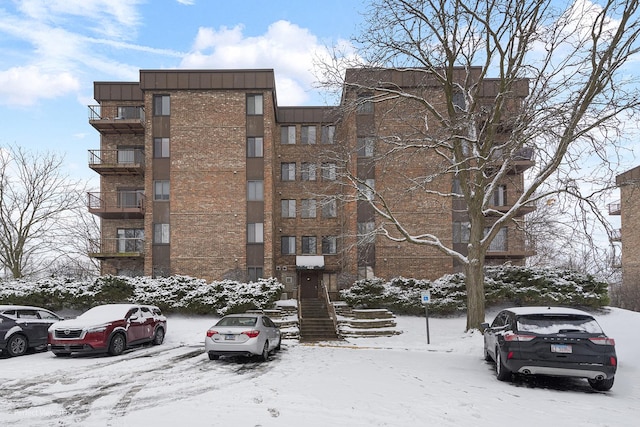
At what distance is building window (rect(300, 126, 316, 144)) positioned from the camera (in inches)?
1339

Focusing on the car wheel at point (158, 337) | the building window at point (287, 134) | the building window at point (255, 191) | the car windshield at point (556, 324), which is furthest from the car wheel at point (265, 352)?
the building window at point (287, 134)

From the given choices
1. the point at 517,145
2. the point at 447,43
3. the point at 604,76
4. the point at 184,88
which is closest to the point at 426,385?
the point at 517,145

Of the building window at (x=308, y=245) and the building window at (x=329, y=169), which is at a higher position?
the building window at (x=329, y=169)

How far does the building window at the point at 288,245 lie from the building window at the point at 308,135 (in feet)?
22.5

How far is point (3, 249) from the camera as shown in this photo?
1222 inches

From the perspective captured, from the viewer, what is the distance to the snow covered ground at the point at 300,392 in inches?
274

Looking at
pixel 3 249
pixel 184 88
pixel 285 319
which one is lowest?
pixel 285 319

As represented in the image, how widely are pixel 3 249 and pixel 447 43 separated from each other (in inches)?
1164

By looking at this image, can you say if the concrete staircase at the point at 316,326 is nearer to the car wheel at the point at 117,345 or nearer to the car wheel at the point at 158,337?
the car wheel at the point at 158,337

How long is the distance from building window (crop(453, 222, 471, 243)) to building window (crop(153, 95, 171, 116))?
18963 mm

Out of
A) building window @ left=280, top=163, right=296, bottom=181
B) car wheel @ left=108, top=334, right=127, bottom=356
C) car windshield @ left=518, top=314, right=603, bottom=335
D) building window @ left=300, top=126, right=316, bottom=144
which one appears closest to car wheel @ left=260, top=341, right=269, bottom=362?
car wheel @ left=108, top=334, right=127, bottom=356

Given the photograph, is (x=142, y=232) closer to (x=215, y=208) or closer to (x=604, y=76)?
(x=215, y=208)

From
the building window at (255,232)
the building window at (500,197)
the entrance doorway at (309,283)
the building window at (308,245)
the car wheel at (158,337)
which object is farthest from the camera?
the building window at (308,245)

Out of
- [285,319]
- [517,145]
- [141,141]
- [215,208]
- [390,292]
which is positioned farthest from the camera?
[141,141]
